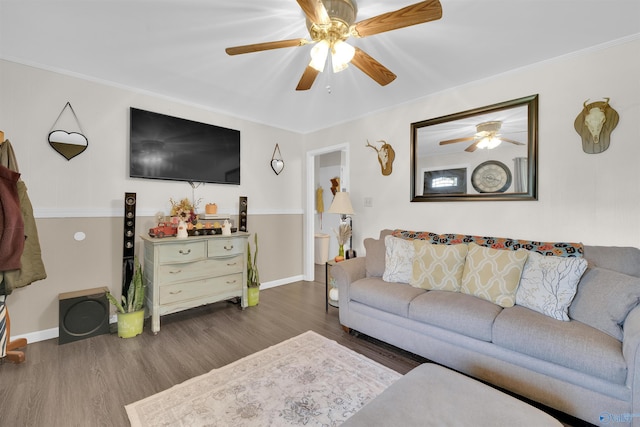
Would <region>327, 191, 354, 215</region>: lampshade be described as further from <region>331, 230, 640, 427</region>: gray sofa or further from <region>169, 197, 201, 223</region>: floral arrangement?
<region>169, 197, 201, 223</region>: floral arrangement

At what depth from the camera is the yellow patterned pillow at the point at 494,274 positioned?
2018 millimetres

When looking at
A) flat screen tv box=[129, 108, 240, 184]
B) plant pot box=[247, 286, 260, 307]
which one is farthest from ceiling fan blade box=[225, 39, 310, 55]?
plant pot box=[247, 286, 260, 307]

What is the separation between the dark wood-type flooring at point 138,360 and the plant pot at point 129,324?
6cm

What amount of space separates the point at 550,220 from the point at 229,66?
3.08 m

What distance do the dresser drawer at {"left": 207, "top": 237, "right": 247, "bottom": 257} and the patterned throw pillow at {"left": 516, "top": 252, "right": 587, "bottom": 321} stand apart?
268cm

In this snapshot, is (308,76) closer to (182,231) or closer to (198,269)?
(182,231)

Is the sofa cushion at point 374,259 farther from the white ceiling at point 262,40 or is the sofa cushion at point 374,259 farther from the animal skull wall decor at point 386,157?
the white ceiling at point 262,40

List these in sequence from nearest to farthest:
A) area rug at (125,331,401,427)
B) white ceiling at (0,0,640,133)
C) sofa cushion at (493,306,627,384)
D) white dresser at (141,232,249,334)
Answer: sofa cushion at (493,306,627,384)
area rug at (125,331,401,427)
white ceiling at (0,0,640,133)
white dresser at (141,232,249,334)

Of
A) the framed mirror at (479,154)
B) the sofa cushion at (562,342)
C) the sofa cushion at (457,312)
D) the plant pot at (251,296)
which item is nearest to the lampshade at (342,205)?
the framed mirror at (479,154)

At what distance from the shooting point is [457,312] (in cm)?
194

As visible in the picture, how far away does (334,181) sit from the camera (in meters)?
5.93

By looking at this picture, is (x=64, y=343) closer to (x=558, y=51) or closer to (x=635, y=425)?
(x=635, y=425)

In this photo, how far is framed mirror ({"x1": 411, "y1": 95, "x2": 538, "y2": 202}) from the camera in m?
2.46

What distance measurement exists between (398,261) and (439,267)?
367 mm
